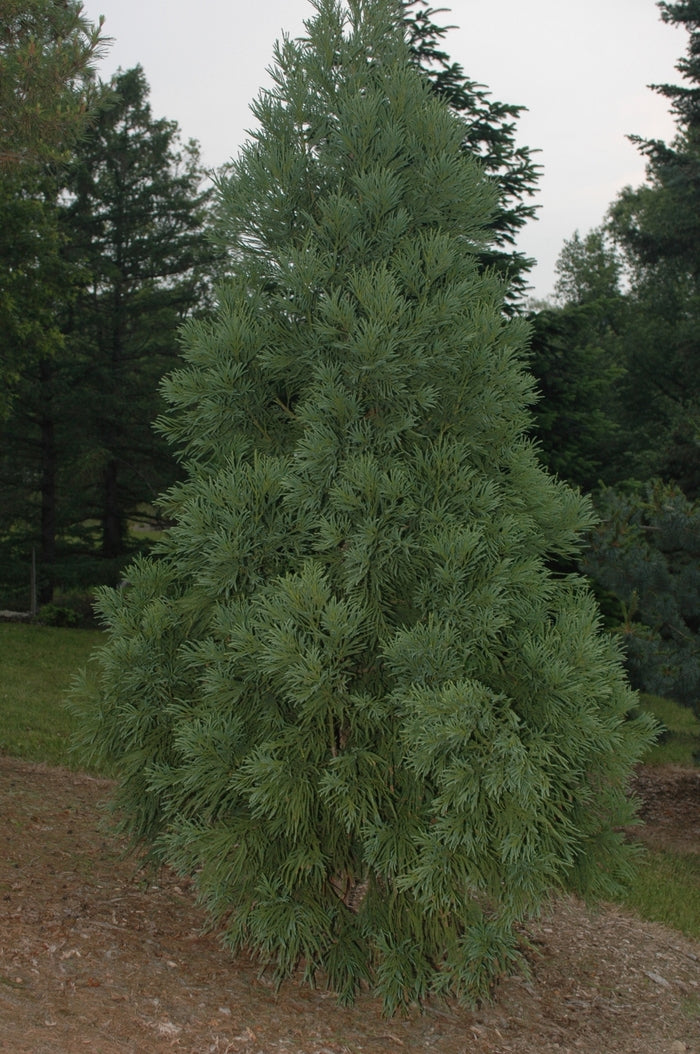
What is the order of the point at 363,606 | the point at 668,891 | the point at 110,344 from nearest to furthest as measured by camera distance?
the point at 363,606, the point at 668,891, the point at 110,344

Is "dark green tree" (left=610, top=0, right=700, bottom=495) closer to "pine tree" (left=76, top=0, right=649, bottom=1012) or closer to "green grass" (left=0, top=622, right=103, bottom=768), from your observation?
"pine tree" (left=76, top=0, right=649, bottom=1012)

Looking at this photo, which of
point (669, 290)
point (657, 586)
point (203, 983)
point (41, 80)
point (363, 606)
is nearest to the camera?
point (363, 606)

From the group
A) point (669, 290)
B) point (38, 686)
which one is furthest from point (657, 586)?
point (669, 290)

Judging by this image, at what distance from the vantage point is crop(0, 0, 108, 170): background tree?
681 cm

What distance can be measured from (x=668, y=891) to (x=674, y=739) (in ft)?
28.0

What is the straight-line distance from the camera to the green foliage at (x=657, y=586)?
8016 mm

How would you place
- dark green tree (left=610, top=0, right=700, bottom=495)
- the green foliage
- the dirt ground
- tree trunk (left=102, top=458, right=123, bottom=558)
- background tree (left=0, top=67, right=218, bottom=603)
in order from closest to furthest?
the dirt ground < the green foliage < dark green tree (left=610, top=0, right=700, bottom=495) < background tree (left=0, top=67, right=218, bottom=603) < tree trunk (left=102, top=458, right=123, bottom=558)

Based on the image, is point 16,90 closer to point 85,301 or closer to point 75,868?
point 75,868

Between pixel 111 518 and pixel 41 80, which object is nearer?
pixel 41 80

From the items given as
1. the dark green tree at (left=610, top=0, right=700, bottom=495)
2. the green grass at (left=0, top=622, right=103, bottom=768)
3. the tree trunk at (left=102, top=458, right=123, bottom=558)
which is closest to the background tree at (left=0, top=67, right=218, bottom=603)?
the tree trunk at (left=102, top=458, right=123, bottom=558)

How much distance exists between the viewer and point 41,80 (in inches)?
269

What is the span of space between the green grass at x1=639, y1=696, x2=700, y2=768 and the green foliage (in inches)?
124

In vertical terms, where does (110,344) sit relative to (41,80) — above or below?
above

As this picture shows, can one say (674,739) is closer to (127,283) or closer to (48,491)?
(48,491)
